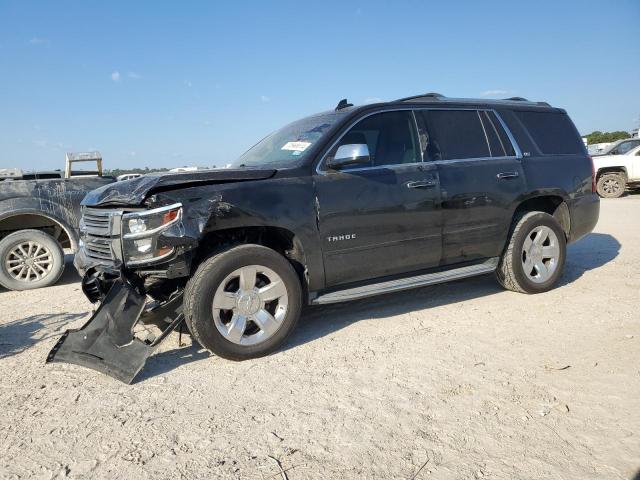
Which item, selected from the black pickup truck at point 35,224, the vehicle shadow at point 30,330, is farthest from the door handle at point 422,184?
the black pickup truck at point 35,224

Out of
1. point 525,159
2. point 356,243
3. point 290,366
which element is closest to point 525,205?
point 525,159

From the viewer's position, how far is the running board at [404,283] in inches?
157

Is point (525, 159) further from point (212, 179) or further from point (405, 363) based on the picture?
point (212, 179)

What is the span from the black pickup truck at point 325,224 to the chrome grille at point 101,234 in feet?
0.05

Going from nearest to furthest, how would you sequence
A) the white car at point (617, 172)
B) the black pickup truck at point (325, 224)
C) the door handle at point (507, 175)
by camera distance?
1. the black pickup truck at point (325, 224)
2. the door handle at point (507, 175)
3. the white car at point (617, 172)

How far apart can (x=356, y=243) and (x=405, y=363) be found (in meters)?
1.07

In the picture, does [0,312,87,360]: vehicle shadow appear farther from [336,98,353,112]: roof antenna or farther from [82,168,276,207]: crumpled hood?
[336,98,353,112]: roof antenna

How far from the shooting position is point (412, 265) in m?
4.43

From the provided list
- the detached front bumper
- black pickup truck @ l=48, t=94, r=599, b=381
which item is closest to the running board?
black pickup truck @ l=48, t=94, r=599, b=381

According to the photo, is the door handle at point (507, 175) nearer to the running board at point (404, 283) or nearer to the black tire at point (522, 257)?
the black tire at point (522, 257)

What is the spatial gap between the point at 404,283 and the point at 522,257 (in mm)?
1586

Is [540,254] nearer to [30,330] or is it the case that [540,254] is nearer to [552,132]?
[552,132]

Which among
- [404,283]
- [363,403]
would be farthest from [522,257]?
[363,403]

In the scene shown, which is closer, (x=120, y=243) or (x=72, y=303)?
(x=120, y=243)
